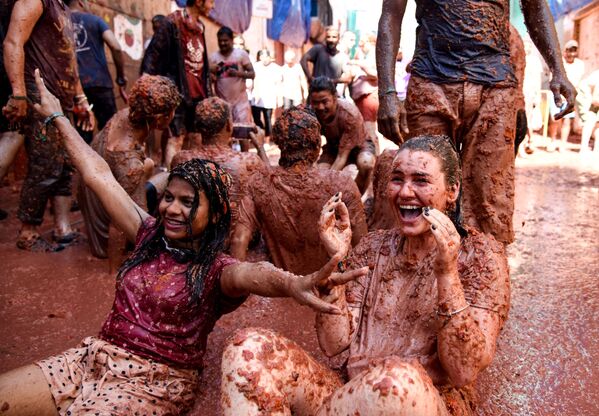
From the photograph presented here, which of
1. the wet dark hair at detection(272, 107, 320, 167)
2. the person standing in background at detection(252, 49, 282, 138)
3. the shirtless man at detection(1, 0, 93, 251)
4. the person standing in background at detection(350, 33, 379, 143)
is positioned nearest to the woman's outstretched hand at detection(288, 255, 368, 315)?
the wet dark hair at detection(272, 107, 320, 167)

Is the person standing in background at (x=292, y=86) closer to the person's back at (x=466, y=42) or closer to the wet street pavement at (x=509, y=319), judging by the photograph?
the wet street pavement at (x=509, y=319)

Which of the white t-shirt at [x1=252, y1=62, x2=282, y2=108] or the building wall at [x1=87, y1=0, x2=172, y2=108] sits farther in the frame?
the white t-shirt at [x1=252, y1=62, x2=282, y2=108]

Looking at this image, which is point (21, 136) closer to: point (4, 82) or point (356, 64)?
point (4, 82)

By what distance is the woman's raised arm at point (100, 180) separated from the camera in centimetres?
275

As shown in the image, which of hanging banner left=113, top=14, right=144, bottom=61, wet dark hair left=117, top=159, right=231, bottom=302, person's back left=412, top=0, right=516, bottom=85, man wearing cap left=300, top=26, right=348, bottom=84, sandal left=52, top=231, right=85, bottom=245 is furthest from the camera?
man wearing cap left=300, top=26, right=348, bottom=84

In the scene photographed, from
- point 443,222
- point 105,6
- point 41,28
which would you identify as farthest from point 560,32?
point 443,222

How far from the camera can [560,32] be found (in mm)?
18078

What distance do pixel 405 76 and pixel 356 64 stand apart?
1.16m

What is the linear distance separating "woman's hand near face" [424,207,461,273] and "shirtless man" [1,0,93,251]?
3.27m

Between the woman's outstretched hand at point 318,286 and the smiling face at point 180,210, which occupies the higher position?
the smiling face at point 180,210

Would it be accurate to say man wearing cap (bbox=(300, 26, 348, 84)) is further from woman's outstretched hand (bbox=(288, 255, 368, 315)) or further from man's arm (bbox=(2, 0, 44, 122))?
woman's outstretched hand (bbox=(288, 255, 368, 315))

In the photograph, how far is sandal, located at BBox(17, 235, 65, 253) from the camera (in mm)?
4574

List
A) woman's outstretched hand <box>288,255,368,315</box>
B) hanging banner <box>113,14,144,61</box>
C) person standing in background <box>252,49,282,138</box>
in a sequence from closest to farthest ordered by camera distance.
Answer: woman's outstretched hand <box>288,255,368,315</box>, hanging banner <box>113,14,144,61</box>, person standing in background <box>252,49,282,138</box>

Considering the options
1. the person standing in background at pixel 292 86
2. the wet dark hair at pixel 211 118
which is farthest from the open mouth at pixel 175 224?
the person standing in background at pixel 292 86
